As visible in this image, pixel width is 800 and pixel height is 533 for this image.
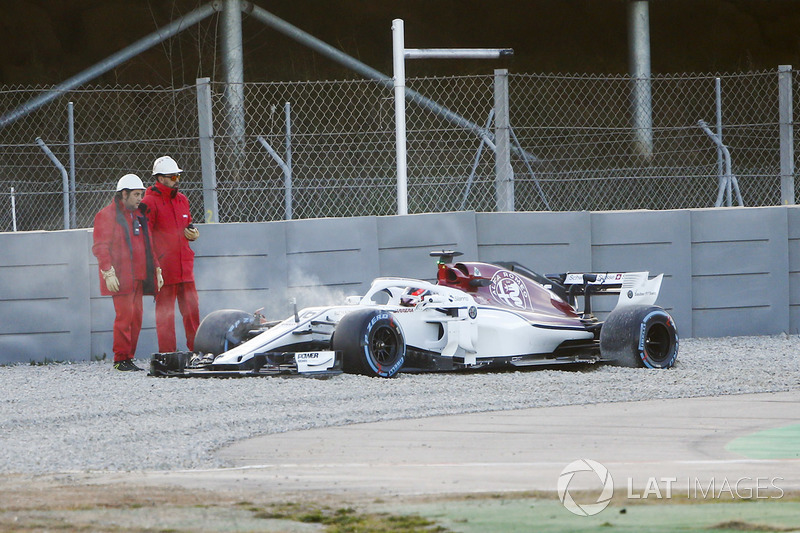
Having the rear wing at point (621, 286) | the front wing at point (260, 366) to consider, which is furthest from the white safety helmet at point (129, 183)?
the rear wing at point (621, 286)

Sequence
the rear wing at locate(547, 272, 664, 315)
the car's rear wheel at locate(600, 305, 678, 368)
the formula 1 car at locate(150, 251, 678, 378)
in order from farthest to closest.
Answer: the rear wing at locate(547, 272, 664, 315) < the car's rear wheel at locate(600, 305, 678, 368) < the formula 1 car at locate(150, 251, 678, 378)

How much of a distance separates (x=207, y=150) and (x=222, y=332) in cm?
212

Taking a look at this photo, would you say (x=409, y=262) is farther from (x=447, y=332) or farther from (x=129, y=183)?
(x=129, y=183)

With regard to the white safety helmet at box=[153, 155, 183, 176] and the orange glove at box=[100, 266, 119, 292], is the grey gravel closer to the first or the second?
the orange glove at box=[100, 266, 119, 292]

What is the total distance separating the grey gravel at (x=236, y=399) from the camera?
A: 19.9ft

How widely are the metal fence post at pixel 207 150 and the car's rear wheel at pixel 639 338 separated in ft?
12.3

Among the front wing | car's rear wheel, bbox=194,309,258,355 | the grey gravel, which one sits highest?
car's rear wheel, bbox=194,309,258,355

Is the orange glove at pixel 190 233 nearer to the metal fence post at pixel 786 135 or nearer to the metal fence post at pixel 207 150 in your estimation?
the metal fence post at pixel 207 150

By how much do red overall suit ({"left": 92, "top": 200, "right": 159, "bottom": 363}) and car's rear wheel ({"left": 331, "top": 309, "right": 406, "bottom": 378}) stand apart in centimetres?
222

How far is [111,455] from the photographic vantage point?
5.88 metres

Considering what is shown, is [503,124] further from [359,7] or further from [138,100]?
[359,7]

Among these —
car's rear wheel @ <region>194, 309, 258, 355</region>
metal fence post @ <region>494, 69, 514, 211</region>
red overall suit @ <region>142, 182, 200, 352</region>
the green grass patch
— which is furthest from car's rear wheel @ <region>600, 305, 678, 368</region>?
Result: the green grass patch

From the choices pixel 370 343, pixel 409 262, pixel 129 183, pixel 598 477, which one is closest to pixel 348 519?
pixel 598 477

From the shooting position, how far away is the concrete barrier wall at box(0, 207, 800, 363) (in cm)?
1071
